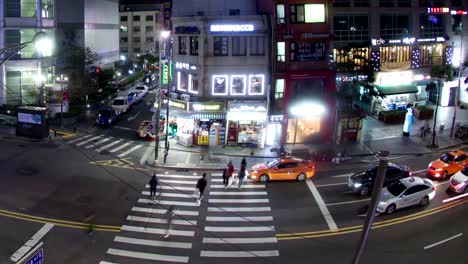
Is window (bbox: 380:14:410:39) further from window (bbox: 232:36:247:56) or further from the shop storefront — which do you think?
the shop storefront

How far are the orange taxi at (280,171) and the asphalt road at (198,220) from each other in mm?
492

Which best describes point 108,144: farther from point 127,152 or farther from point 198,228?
point 198,228

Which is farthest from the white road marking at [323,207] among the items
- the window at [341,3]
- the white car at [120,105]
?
the white car at [120,105]

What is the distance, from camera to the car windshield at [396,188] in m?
26.8

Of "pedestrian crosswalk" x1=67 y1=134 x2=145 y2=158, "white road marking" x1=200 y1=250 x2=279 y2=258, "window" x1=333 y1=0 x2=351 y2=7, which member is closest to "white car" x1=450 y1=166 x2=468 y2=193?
"white road marking" x1=200 y1=250 x2=279 y2=258

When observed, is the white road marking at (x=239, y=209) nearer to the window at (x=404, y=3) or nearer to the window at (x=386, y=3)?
the window at (x=386, y=3)

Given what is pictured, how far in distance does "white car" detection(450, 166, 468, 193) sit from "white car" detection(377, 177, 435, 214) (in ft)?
8.17

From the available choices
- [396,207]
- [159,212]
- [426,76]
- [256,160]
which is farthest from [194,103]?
[426,76]

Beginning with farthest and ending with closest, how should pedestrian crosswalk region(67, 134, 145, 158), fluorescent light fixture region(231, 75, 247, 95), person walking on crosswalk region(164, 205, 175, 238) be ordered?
fluorescent light fixture region(231, 75, 247, 95) < pedestrian crosswalk region(67, 134, 145, 158) < person walking on crosswalk region(164, 205, 175, 238)

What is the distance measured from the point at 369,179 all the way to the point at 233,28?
56.9ft

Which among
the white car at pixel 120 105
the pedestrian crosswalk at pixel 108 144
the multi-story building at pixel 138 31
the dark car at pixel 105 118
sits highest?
the multi-story building at pixel 138 31

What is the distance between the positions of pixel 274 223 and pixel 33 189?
47.6 ft

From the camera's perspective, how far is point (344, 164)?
3675cm

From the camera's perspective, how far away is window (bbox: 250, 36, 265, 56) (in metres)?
40.4
